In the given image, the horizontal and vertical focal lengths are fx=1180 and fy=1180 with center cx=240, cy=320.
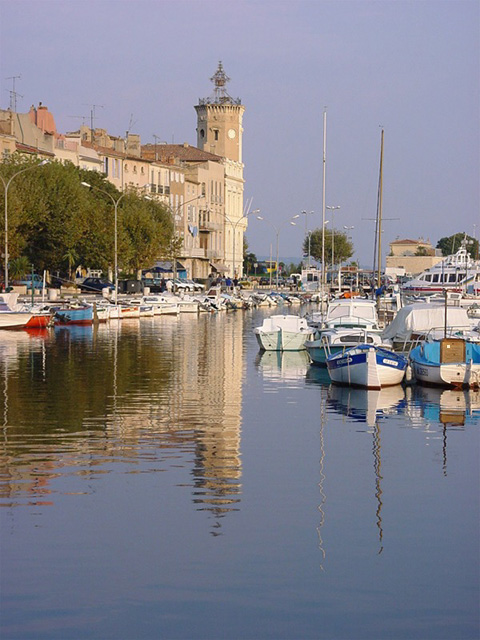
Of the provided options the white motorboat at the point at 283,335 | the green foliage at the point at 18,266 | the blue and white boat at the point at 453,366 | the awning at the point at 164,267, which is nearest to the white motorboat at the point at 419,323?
the white motorboat at the point at 283,335

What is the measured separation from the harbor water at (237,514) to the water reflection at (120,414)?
0.09 metres

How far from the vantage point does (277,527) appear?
56.4 feet

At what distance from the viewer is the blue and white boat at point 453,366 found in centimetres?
3578

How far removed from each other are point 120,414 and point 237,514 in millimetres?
11467

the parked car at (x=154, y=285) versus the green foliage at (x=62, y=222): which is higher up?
the green foliage at (x=62, y=222)

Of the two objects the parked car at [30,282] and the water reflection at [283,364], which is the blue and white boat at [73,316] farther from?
the water reflection at [283,364]

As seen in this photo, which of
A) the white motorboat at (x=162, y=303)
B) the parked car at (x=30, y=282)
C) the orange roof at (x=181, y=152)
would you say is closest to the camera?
the white motorboat at (x=162, y=303)

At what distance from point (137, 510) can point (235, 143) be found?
15412 centimetres

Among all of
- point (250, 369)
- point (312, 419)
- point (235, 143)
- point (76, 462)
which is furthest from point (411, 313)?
point (235, 143)

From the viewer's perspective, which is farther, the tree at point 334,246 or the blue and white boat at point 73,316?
the tree at point 334,246

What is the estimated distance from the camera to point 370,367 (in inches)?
1401

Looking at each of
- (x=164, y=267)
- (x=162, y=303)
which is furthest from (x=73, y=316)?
(x=164, y=267)

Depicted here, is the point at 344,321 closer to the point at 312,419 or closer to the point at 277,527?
the point at 312,419

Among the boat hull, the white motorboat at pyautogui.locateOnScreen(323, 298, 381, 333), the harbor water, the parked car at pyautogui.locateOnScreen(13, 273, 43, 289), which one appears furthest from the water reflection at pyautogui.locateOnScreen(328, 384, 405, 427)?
the parked car at pyautogui.locateOnScreen(13, 273, 43, 289)
